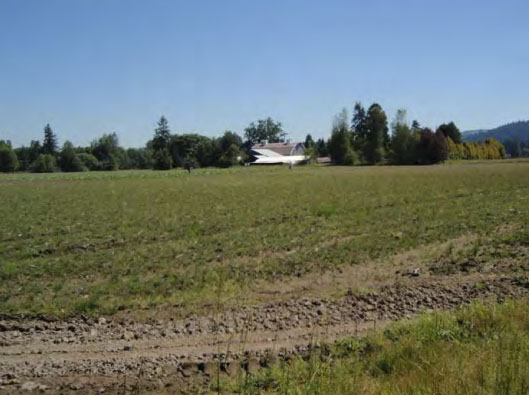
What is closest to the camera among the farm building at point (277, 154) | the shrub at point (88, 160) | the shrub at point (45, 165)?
the shrub at point (45, 165)

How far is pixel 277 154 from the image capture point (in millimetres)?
138125

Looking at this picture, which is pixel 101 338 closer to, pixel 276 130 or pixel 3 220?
pixel 3 220

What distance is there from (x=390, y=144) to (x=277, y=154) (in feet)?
130

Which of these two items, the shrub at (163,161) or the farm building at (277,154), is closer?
the shrub at (163,161)

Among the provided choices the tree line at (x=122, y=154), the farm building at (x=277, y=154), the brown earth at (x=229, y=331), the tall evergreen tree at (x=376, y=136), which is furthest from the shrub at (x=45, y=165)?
the brown earth at (x=229, y=331)

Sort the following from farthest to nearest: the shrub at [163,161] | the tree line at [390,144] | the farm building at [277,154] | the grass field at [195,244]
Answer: the farm building at [277,154]
the shrub at [163,161]
the tree line at [390,144]
the grass field at [195,244]

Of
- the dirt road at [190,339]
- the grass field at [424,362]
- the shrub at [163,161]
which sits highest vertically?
the shrub at [163,161]

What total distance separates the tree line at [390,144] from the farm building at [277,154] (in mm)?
10246

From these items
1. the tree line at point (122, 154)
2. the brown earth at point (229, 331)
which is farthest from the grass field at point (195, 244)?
the tree line at point (122, 154)

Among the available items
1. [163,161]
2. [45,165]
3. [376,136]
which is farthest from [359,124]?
[45,165]

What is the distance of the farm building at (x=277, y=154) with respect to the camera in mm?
130000

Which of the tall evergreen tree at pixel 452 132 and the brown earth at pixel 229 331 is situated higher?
the tall evergreen tree at pixel 452 132

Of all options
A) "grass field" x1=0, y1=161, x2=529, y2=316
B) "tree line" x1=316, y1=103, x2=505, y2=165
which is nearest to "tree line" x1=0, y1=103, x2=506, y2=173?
"tree line" x1=316, y1=103, x2=505, y2=165

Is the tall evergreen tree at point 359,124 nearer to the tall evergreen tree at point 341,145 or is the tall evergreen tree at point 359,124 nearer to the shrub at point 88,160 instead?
the tall evergreen tree at point 341,145
